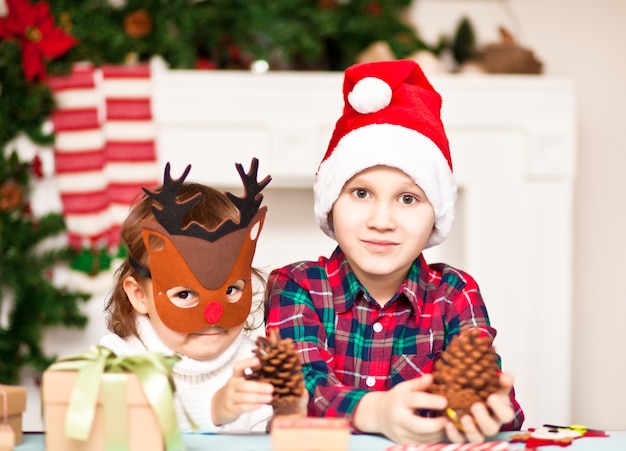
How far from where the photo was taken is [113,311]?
48.7 inches

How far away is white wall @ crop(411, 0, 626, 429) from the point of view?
2.76 metres

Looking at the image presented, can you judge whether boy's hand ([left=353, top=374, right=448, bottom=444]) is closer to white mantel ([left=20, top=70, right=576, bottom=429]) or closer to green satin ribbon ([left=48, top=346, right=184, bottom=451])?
green satin ribbon ([left=48, top=346, right=184, bottom=451])

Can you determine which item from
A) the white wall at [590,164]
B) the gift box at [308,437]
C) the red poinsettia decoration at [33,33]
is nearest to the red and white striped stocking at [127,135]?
the red poinsettia decoration at [33,33]

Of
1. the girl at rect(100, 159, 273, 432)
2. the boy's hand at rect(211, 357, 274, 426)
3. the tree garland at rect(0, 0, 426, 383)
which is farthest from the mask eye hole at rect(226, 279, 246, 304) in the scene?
the tree garland at rect(0, 0, 426, 383)

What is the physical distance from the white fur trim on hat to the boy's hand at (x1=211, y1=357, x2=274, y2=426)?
34cm

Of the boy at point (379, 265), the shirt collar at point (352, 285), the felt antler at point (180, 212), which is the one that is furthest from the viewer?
the shirt collar at point (352, 285)

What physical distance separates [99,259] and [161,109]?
51 cm

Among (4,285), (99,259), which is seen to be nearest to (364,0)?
(99,259)

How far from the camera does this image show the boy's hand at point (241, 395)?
857 millimetres

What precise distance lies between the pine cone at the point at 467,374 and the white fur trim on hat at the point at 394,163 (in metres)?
0.33

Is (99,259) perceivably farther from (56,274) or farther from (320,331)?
(320,331)

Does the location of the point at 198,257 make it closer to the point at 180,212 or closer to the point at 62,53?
the point at 180,212

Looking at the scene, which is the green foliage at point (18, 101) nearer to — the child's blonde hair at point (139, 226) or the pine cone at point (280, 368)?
the child's blonde hair at point (139, 226)

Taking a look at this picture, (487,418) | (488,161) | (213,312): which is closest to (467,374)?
(487,418)
